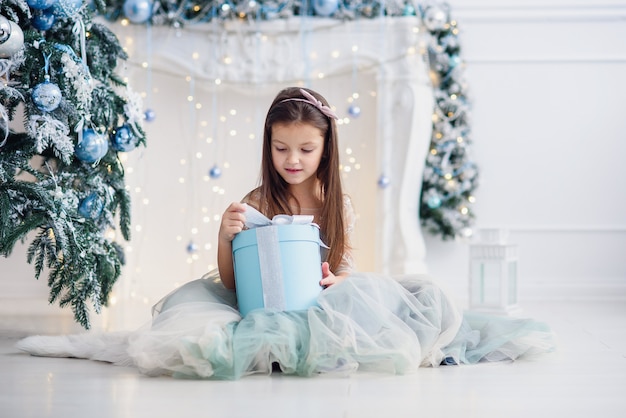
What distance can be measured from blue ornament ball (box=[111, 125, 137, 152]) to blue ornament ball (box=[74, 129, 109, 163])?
17cm

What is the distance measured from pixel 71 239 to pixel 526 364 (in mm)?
1337

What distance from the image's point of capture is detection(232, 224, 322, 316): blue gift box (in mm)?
1995

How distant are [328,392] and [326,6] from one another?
8.73 feet

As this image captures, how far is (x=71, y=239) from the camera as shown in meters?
2.43

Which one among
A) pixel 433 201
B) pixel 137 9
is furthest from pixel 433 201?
pixel 137 9

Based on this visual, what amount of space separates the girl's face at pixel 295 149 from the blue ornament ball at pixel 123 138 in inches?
27.8

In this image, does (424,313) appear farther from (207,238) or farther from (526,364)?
(207,238)

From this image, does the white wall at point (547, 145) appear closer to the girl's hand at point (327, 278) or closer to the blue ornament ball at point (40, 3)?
the blue ornament ball at point (40, 3)

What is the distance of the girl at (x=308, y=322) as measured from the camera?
1.89m

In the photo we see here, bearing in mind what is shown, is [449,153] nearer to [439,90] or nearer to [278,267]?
[439,90]

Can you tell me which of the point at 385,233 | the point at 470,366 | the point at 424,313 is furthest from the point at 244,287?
the point at 385,233

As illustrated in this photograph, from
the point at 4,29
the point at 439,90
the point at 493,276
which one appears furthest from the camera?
the point at 439,90

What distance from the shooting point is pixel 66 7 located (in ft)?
7.98

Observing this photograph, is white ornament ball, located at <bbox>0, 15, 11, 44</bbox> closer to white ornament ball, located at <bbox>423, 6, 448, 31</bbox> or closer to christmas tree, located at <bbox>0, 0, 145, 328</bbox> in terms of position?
christmas tree, located at <bbox>0, 0, 145, 328</bbox>
